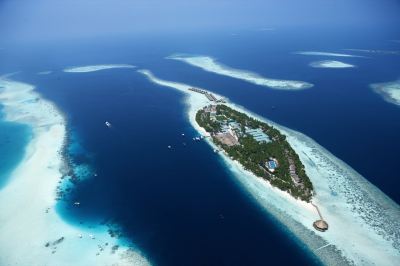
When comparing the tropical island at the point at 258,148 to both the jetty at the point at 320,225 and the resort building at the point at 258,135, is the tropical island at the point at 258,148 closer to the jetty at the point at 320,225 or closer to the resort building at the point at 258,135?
the resort building at the point at 258,135

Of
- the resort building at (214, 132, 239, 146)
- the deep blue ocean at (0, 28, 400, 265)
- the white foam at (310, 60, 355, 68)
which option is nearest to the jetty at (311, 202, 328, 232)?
the deep blue ocean at (0, 28, 400, 265)

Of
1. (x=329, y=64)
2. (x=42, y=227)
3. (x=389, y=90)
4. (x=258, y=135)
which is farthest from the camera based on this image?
(x=329, y=64)

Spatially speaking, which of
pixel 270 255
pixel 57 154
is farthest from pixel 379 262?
pixel 57 154

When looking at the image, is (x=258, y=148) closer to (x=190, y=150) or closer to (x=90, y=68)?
(x=190, y=150)

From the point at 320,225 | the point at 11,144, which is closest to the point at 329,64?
the point at 320,225

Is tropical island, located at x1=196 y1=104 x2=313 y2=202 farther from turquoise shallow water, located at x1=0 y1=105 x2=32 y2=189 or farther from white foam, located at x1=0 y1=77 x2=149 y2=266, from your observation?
turquoise shallow water, located at x1=0 y1=105 x2=32 y2=189

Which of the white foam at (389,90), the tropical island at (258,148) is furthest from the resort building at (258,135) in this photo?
the white foam at (389,90)
